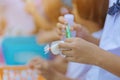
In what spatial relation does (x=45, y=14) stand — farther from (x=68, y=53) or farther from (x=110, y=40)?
(x=68, y=53)

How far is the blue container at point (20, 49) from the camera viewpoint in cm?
163

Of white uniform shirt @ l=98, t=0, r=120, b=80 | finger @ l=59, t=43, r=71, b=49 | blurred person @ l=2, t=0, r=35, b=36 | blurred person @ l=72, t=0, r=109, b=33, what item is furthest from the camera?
blurred person @ l=2, t=0, r=35, b=36

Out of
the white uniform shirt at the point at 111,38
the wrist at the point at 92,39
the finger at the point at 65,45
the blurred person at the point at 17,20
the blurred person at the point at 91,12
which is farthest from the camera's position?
the blurred person at the point at 17,20

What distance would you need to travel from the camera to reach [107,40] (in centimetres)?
112

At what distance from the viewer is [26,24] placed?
1644 mm

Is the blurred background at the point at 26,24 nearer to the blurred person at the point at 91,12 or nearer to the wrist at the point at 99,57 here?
the blurred person at the point at 91,12

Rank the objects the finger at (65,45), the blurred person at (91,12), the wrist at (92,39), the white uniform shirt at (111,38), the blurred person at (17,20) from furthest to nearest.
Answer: the blurred person at (17,20)
the blurred person at (91,12)
the wrist at (92,39)
the white uniform shirt at (111,38)
the finger at (65,45)

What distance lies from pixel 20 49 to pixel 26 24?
0.48ft

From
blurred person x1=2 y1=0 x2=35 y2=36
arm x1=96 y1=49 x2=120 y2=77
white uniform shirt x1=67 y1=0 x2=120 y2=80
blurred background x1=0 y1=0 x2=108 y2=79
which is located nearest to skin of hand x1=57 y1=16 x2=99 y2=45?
white uniform shirt x1=67 y1=0 x2=120 y2=80

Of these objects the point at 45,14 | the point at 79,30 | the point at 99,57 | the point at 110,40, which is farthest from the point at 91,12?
the point at 99,57

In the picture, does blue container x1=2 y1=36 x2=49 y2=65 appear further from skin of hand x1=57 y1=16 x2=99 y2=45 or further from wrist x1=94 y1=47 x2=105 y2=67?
wrist x1=94 y1=47 x2=105 y2=67

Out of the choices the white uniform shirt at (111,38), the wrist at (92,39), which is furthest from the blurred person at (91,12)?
the white uniform shirt at (111,38)

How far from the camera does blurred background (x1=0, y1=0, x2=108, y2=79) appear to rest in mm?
1624

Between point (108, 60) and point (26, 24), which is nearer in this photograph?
point (108, 60)
